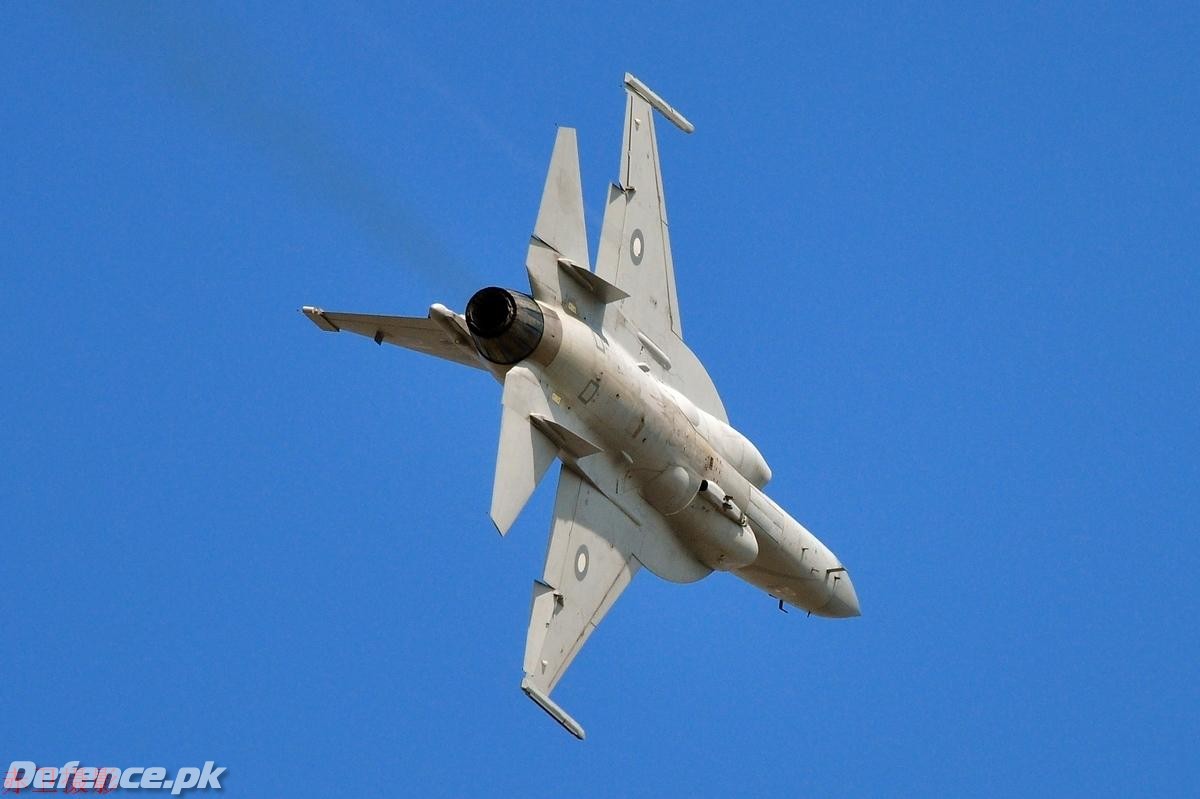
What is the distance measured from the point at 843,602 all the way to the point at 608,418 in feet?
18.2

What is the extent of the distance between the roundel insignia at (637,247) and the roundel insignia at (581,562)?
3527 mm

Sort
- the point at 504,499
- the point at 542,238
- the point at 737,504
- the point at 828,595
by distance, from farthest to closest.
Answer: the point at 828,595, the point at 737,504, the point at 542,238, the point at 504,499

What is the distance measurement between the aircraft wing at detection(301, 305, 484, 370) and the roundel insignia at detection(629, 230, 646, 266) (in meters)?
2.79

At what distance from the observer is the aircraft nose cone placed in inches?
1083

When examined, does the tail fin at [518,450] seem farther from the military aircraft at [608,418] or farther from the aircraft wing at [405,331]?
the aircraft wing at [405,331]

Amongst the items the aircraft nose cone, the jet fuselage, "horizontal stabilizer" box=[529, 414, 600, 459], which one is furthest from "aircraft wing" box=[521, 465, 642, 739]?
the aircraft nose cone

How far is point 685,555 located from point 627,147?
481 cm

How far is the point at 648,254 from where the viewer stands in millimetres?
26031

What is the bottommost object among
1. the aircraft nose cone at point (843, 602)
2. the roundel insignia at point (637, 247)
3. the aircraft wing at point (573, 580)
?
the aircraft wing at point (573, 580)

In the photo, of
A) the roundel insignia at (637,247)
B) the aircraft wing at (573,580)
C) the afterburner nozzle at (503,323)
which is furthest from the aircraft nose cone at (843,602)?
the afterburner nozzle at (503,323)

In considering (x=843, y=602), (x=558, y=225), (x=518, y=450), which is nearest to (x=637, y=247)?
(x=558, y=225)

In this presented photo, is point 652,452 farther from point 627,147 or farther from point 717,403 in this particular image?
point 627,147

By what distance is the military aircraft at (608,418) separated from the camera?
22.8 meters

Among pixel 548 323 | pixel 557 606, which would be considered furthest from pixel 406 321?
pixel 557 606
